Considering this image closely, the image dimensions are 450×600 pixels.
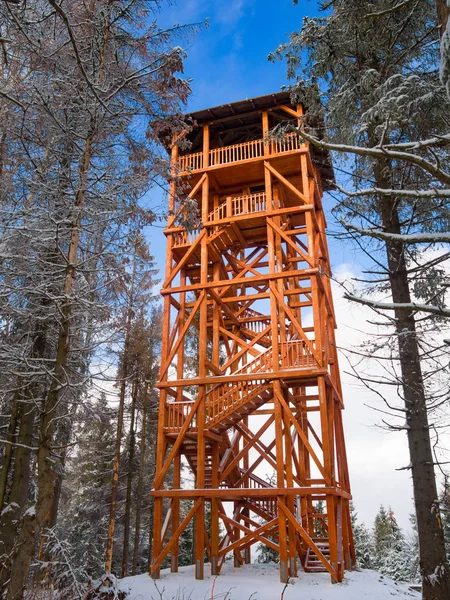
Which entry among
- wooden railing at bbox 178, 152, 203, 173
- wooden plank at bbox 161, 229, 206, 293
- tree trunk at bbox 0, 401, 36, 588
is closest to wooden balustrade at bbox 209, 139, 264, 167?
wooden railing at bbox 178, 152, 203, 173

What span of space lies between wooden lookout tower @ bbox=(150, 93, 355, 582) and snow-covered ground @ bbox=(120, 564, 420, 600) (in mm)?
442

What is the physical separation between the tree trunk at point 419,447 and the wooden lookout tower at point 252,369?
5.88 meters

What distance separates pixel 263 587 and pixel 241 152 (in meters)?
12.9

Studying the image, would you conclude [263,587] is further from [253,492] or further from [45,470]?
[45,470]

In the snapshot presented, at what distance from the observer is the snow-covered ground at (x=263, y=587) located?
10.3 metres

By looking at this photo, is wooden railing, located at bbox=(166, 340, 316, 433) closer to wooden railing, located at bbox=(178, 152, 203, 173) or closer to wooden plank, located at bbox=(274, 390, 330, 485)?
wooden plank, located at bbox=(274, 390, 330, 485)

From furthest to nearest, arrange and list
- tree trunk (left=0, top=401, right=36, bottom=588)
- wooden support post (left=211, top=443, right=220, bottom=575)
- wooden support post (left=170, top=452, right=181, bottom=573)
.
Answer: wooden support post (left=170, top=452, right=181, bottom=573) → wooden support post (left=211, top=443, right=220, bottom=575) → tree trunk (left=0, top=401, right=36, bottom=588)

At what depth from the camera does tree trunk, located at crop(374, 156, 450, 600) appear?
600cm

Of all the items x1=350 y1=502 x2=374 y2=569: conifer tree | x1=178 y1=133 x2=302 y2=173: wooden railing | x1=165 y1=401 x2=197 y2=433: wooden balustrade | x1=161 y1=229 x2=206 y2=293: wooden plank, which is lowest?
x1=350 y1=502 x2=374 y2=569: conifer tree

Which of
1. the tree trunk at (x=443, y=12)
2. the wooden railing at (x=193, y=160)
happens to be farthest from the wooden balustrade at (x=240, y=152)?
the tree trunk at (x=443, y=12)

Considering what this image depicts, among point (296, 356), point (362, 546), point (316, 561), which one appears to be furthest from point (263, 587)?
point (362, 546)

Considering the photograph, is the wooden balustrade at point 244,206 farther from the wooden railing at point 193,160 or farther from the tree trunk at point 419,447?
the tree trunk at point 419,447

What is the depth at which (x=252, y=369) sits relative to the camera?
14.2 meters

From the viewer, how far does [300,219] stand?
754 inches
